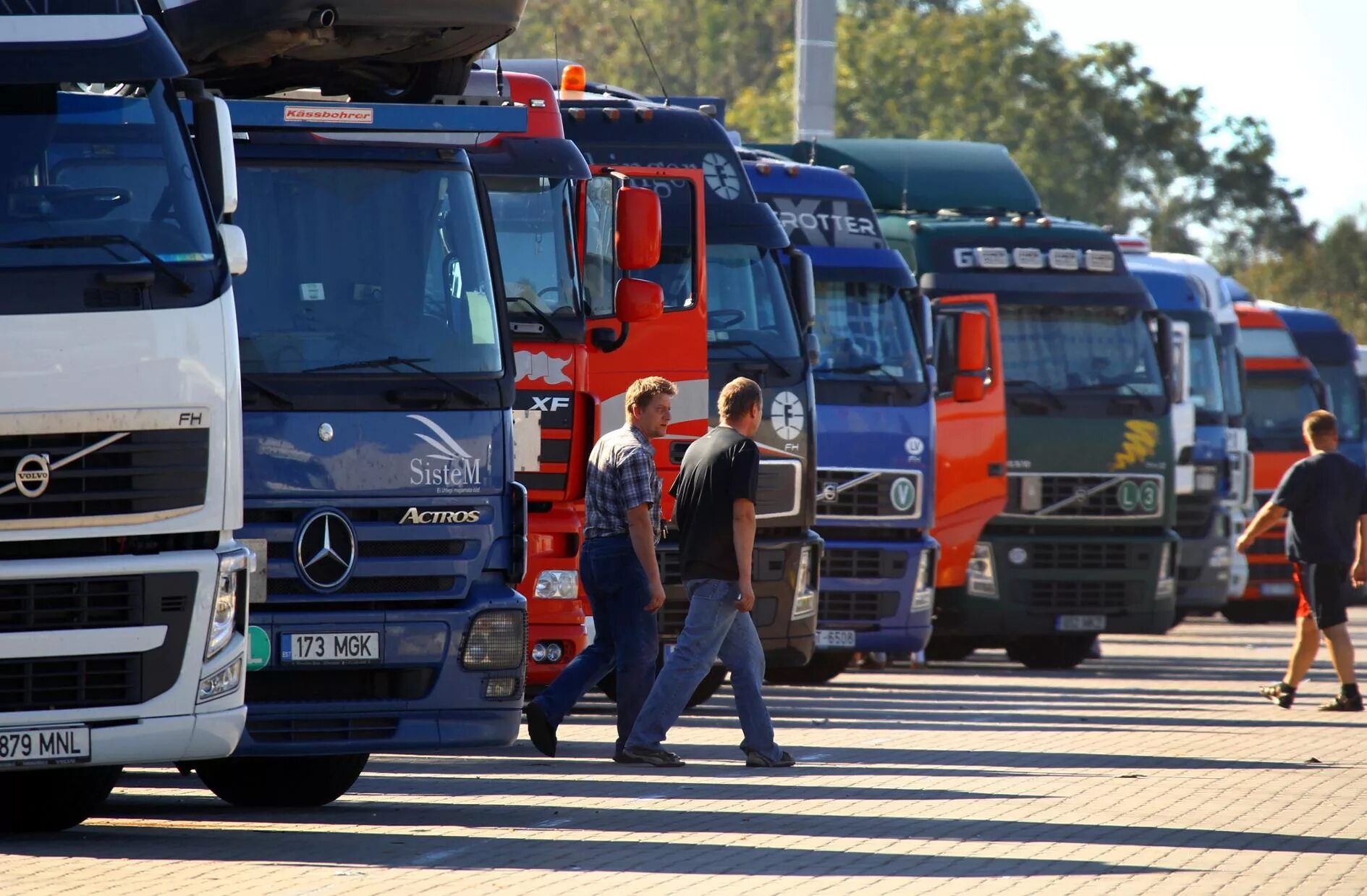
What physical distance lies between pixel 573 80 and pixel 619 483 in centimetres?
459

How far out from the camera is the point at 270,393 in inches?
394

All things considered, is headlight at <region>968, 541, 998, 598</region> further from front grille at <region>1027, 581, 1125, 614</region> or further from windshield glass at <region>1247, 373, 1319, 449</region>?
windshield glass at <region>1247, 373, 1319, 449</region>

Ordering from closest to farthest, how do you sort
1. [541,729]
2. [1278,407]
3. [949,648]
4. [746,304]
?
1. [541,729]
2. [746,304]
3. [949,648]
4. [1278,407]

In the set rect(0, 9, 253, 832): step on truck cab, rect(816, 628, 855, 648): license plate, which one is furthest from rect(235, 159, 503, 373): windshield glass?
rect(816, 628, 855, 648): license plate

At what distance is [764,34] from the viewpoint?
69562 mm

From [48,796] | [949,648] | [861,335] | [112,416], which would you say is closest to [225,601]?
[112,416]

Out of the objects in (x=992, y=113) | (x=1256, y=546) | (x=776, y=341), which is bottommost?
(x=1256, y=546)

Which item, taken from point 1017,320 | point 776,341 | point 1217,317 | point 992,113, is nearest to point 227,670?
point 776,341

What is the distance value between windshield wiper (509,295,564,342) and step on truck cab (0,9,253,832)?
3797 mm

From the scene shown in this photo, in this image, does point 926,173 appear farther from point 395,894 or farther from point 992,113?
point 992,113

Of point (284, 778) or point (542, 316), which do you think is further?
point (542, 316)

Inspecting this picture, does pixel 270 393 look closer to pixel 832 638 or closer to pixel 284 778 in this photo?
pixel 284 778

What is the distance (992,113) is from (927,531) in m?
45.0

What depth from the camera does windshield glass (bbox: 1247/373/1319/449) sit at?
29.5m
